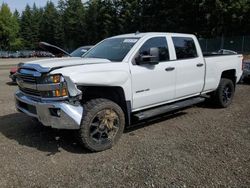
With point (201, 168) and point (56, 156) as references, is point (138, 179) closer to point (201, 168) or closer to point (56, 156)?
point (201, 168)

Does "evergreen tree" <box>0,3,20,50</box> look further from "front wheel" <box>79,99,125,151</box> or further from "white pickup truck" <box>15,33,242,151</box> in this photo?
"front wheel" <box>79,99,125,151</box>

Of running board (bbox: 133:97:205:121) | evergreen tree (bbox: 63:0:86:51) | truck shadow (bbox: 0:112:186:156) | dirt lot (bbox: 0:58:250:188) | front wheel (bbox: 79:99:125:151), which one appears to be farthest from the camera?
evergreen tree (bbox: 63:0:86:51)

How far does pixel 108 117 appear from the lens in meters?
5.42

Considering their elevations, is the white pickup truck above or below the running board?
above

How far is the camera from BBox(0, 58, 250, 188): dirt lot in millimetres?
4301

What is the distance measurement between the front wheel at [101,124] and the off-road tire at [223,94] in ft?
11.9

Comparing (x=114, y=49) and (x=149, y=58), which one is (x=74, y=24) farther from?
(x=149, y=58)

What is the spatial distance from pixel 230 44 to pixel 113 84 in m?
34.4

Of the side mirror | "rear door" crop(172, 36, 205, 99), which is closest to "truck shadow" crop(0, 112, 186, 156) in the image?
"rear door" crop(172, 36, 205, 99)

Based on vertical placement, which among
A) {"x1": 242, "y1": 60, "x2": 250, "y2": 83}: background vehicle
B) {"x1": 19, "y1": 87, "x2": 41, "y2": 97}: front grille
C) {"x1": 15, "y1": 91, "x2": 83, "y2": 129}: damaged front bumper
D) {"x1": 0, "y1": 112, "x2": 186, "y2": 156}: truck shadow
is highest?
{"x1": 19, "y1": 87, "x2": 41, "y2": 97}: front grille

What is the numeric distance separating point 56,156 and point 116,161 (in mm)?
969

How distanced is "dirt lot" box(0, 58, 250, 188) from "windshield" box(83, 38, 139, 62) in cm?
149

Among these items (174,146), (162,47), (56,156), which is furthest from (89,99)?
(162,47)

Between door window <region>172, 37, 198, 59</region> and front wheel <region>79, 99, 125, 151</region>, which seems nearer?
front wheel <region>79, 99, 125, 151</region>
